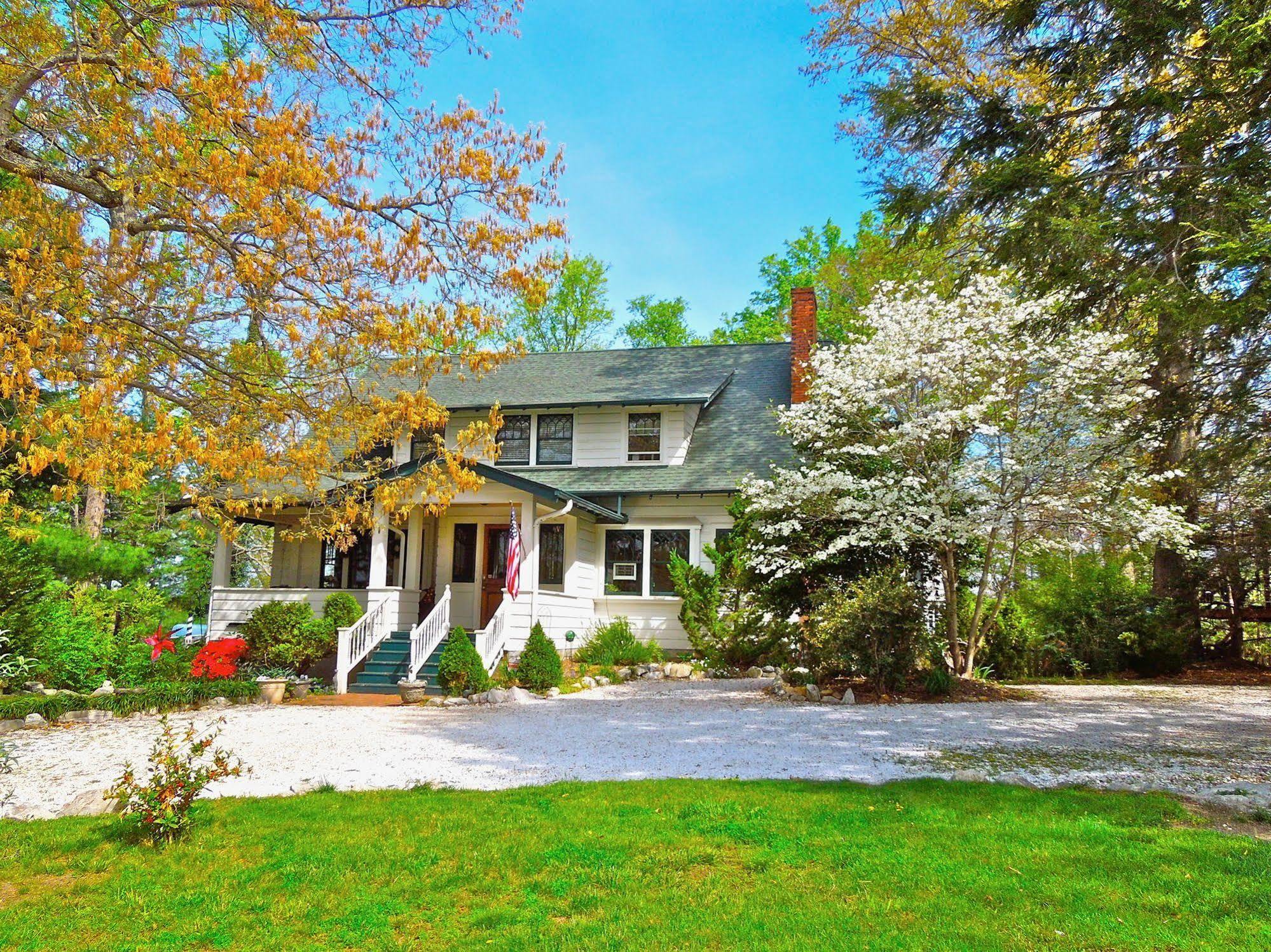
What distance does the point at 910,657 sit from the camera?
12.4m

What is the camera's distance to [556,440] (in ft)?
66.2

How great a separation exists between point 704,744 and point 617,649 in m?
7.81

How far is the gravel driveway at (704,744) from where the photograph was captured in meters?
7.46

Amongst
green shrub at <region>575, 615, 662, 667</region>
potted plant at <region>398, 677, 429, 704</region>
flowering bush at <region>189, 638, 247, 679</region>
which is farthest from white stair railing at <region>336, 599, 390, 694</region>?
green shrub at <region>575, 615, 662, 667</region>

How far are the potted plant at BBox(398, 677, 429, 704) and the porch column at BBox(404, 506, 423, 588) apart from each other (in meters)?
3.72

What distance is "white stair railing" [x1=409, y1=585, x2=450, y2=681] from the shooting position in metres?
14.4

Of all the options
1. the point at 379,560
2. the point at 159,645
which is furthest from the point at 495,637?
the point at 159,645

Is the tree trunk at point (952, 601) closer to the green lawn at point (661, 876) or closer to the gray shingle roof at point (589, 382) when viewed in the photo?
the gray shingle roof at point (589, 382)

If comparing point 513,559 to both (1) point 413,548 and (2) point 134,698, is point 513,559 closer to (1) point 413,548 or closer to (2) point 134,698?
(1) point 413,548

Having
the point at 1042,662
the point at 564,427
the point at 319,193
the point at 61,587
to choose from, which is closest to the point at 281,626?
the point at 61,587

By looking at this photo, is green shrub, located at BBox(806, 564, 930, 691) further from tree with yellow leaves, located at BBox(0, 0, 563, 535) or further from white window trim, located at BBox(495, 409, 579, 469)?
white window trim, located at BBox(495, 409, 579, 469)

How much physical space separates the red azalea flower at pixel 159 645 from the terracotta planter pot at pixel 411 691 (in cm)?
379

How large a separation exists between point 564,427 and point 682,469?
3035mm

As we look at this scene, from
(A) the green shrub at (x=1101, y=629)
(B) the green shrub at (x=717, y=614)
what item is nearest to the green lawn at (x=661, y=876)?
(B) the green shrub at (x=717, y=614)
